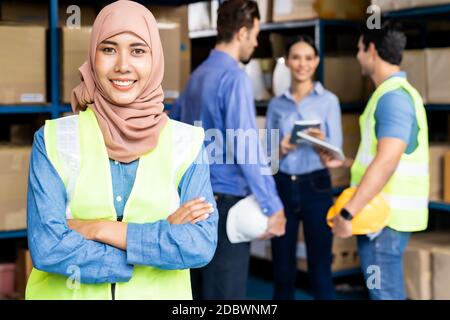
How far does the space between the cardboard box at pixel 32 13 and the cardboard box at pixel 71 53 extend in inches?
9.5

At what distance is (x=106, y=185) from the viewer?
1.58 m

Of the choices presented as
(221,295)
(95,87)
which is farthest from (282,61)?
(95,87)

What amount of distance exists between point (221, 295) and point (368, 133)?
88 centimetres

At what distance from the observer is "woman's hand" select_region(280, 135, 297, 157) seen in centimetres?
393

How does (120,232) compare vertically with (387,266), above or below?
above

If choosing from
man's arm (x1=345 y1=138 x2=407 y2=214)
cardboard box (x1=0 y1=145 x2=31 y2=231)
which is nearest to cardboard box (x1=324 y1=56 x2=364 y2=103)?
man's arm (x1=345 y1=138 x2=407 y2=214)

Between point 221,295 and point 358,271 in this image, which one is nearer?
point 221,295

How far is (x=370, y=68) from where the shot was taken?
125 inches

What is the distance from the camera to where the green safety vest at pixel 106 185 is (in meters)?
1.57

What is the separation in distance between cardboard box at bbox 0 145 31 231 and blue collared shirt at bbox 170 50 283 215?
96 cm

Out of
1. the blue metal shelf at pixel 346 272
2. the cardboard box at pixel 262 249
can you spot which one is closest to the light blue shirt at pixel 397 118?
the blue metal shelf at pixel 346 272

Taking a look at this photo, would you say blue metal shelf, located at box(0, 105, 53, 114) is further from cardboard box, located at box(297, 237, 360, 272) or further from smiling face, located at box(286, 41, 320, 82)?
cardboard box, located at box(297, 237, 360, 272)

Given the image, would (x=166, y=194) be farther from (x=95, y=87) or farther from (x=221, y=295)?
(x=221, y=295)
